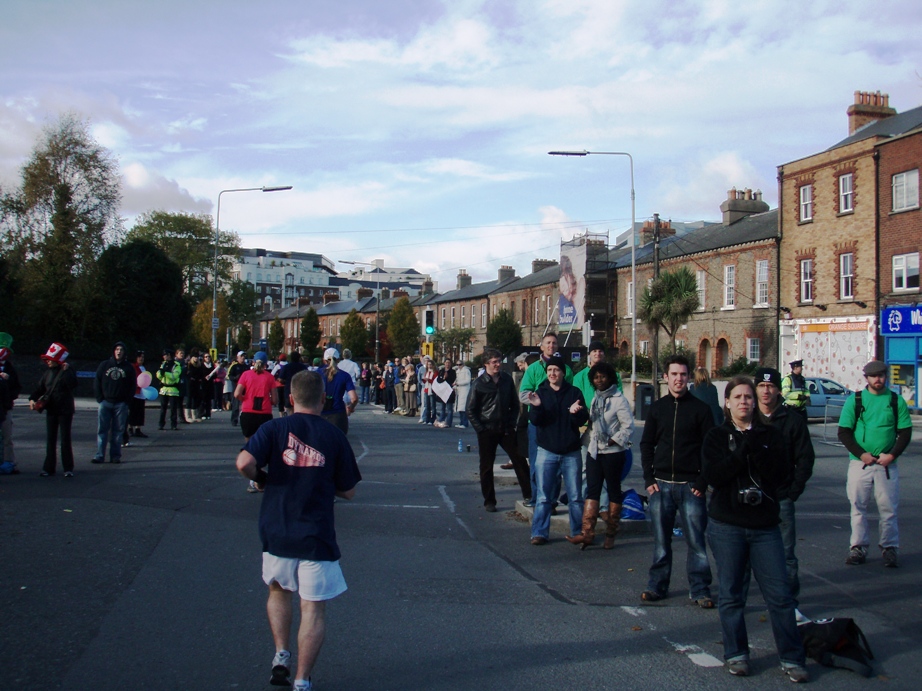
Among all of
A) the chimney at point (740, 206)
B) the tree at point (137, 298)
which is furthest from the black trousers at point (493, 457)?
the chimney at point (740, 206)

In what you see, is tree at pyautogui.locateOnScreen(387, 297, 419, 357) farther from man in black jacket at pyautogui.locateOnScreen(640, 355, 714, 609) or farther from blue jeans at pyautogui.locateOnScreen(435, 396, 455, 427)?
man in black jacket at pyautogui.locateOnScreen(640, 355, 714, 609)

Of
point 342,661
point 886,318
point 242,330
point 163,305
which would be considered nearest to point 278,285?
point 242,330

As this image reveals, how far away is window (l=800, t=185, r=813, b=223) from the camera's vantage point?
3747 centimetres

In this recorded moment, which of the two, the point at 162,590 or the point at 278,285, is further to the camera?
the point at 278,285

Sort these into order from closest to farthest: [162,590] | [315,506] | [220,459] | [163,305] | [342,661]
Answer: [315,506] < [342,661] < [162,590] < [220,459] < [163,305]

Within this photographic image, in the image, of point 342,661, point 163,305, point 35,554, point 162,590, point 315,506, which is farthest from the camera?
point 163,305

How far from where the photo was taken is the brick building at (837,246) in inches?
1347

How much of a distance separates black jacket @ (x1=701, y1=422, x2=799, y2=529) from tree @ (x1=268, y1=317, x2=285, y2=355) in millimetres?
103553

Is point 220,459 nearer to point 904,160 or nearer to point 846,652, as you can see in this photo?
point 846,652

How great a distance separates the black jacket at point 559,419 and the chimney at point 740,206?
40454 millimetres

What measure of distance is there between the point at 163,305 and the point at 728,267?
27.2 meters

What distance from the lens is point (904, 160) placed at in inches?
1294

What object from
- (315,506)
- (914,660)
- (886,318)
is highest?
(886,318)

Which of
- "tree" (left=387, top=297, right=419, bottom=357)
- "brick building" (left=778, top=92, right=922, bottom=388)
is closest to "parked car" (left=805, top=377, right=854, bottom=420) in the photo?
"brick building" (left=778, top=92, right=922, bottom=388)
